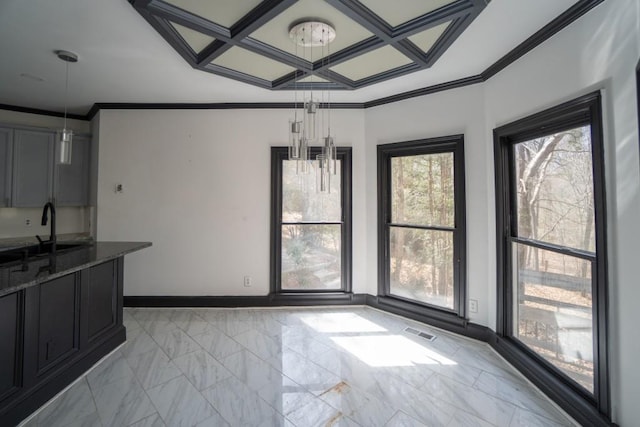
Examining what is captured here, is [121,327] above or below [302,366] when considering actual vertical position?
above

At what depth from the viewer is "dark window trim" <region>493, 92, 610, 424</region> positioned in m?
1.61

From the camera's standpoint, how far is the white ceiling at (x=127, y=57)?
1.85 metres

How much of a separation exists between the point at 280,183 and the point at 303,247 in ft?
2.90

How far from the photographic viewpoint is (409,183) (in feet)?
10.6

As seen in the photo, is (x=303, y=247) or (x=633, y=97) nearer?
(x=633, y=97)

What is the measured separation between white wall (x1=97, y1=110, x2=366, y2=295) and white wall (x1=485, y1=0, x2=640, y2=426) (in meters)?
2.28

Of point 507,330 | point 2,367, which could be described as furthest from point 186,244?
point 507,330

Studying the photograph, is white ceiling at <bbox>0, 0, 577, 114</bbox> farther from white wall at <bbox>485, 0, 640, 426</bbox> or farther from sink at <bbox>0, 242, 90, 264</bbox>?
sink at <bbox>0, 242, 90, 264</bbox>

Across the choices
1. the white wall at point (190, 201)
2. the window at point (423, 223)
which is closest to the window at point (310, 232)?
the white wall at point (190, 201)

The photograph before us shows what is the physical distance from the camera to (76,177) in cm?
384

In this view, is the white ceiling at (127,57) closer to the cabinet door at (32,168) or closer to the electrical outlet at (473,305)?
the cabinet door at (32,168)

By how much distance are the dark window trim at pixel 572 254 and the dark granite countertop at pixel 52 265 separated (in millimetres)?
3261

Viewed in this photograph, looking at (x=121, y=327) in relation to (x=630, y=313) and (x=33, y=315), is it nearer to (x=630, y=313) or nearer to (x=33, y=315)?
(x=33, y=315)

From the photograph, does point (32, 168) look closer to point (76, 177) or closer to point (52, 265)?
point (76, 177)
